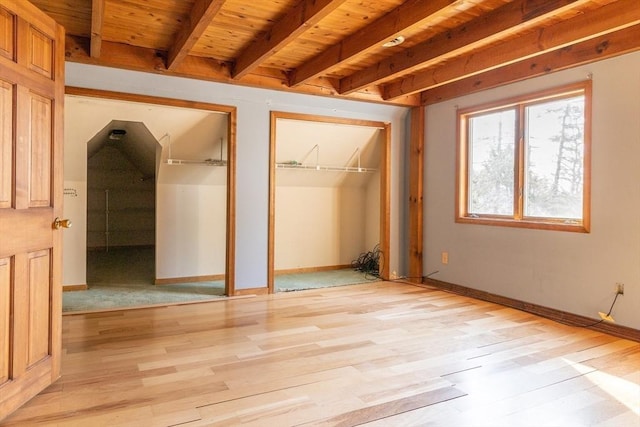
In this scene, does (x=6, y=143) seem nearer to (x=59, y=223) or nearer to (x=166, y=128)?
(x=59, y=223)

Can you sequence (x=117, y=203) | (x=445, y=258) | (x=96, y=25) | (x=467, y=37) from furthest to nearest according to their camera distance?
(x=117, y=203) < (x=445, y=258) < (x=467, y=37) < (x=96, y=25)

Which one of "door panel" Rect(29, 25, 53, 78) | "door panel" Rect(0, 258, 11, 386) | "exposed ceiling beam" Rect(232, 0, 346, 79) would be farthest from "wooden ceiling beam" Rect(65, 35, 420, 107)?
"door panel" Rect(0, 258, 11, 386)

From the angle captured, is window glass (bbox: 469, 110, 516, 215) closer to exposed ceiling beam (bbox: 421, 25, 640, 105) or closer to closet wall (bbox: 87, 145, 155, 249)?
exposed ceiling beam (bbox: 421, 25, 640, 105)

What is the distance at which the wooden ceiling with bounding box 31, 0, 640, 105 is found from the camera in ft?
8.95

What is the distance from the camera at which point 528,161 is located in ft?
12.7

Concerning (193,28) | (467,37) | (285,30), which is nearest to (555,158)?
(467,37)

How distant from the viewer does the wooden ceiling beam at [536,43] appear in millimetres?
2710

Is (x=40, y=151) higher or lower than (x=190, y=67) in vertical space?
lower

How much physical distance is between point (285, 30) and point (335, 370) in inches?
88.9

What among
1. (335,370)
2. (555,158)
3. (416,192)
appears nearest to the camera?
(335,370)

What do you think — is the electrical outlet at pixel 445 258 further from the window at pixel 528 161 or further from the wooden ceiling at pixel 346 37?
the wooden ceiling at pixel 346 37

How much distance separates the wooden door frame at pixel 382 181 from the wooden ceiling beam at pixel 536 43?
70 cm

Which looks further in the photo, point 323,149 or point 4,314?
point 323,149

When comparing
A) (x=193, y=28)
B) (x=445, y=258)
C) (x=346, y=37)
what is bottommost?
(x=445, y=258)
